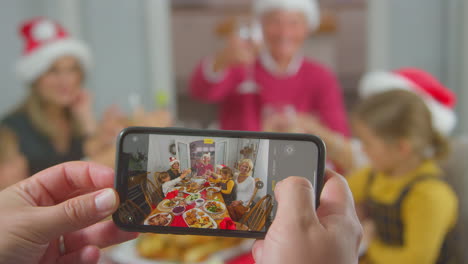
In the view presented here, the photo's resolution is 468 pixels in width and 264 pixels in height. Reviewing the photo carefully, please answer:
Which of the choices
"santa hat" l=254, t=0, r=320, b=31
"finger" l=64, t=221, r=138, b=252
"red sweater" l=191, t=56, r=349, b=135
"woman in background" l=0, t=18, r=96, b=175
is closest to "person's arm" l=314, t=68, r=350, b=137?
"red sweater" l=191, t=56, r=349, b=135

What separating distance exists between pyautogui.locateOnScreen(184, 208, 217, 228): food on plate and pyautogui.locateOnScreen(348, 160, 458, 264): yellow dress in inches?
18.3

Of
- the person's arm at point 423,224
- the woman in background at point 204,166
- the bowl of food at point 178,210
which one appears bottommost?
the person's arm at point 423,224

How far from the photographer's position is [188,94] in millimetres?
1409

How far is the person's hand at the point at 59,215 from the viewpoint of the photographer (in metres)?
0.31

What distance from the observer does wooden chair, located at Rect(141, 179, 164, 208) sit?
0.33m

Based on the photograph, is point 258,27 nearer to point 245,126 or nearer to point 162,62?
point 245,126

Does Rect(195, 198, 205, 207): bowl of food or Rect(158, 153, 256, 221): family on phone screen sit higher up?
Rect(158, 153, 256, 221): family on phone screen

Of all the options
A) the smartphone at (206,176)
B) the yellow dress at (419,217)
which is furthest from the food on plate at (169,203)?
the yellow dress at (419,217)

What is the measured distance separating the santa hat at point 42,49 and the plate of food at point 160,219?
0.99 metres

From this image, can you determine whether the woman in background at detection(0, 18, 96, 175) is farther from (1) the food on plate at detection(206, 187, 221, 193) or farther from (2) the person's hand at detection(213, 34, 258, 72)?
(1) the food on plate at detection(206, 187, 221, 193)

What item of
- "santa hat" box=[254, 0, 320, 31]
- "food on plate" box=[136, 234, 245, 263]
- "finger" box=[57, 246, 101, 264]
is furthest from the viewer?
"santa hat" box=[254, 0, 320, 31]

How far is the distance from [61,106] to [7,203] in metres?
0.93

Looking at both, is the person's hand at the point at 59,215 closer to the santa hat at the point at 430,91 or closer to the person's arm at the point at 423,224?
the person's arm at the point at 423,224

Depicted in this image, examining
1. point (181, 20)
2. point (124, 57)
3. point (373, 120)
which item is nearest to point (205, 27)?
point (181, 20)
